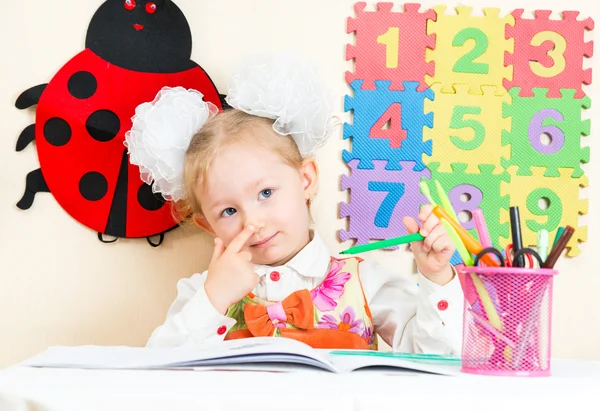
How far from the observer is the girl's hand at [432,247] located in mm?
977

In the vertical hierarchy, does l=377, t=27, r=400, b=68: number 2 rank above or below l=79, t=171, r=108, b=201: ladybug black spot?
above

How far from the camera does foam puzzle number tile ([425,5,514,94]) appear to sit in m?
1.42

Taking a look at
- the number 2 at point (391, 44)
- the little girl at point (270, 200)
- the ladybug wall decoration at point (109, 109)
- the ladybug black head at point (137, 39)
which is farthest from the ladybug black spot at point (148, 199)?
the number 2 at point (391, 44)

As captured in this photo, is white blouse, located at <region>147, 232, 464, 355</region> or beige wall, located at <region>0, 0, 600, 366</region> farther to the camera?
beige wall, located at <region>0, 0, 600, 366</region>

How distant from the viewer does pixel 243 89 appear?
4.00ft

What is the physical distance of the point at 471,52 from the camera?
4.66 ft

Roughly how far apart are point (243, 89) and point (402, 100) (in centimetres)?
35

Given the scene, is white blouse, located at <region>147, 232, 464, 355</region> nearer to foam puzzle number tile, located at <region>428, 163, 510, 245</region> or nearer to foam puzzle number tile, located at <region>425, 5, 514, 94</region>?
foam puzzle number tile, located at <region>428, 163, 510, 245</region>

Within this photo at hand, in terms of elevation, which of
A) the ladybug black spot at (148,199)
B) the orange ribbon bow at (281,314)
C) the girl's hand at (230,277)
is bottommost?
the orange ribbon bow at (281,314)

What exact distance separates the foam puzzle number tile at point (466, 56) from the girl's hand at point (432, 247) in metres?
0.48

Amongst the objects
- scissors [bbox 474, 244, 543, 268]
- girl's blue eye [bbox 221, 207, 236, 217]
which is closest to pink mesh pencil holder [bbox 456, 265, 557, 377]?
scissors [bbox 474, 244, 543, 268]

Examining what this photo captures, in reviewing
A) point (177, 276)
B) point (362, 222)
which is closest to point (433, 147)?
point (362, 222)

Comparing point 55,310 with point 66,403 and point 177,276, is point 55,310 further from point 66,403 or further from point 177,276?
point 66,403

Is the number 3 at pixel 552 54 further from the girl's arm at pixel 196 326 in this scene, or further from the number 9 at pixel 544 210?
the girl's arm at pixel 196 326
